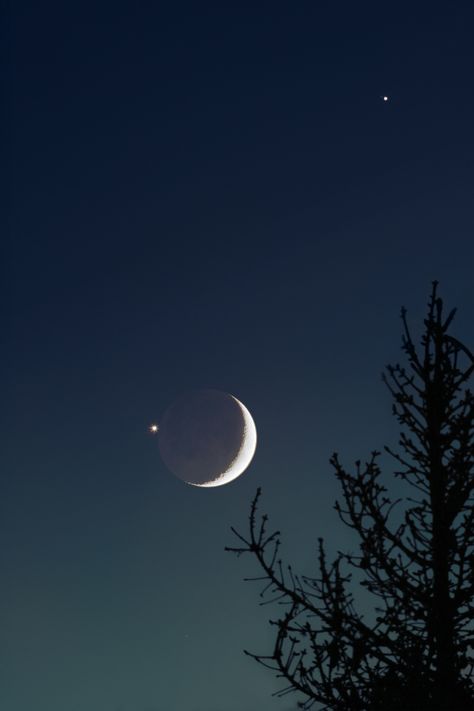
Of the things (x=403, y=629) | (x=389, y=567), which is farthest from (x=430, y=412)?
(x=403, y=629)

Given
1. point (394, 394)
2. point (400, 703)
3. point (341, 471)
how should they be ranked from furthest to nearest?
point (394, 394) < point (341, 471) < point (400, 703)

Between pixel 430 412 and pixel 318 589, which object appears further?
pixel 430 412

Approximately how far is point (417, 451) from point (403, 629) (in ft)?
7.47

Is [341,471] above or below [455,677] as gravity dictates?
above

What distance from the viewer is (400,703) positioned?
7.39 m

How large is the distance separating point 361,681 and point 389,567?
1379 mm

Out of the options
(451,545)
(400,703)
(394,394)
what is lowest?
(400,703)

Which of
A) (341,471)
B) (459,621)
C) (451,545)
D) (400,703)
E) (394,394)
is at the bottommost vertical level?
(400,703)

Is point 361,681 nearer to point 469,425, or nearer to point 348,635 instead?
point 348,635

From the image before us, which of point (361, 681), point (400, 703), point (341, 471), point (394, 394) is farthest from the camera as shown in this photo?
point (394, 394)

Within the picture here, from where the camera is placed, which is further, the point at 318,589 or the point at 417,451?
the point at 417,451

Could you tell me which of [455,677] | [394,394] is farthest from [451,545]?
[394,394]

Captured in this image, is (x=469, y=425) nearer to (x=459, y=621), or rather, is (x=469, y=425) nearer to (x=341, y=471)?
(x=341, y=471)

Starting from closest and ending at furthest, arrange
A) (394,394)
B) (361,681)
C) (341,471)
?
(361,681)
(341,471)
(394,394)
